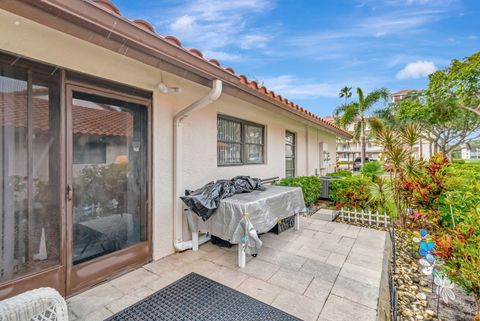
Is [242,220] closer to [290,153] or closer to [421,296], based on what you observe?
[421,296]

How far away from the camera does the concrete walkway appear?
263 cm

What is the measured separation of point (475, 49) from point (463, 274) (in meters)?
15.4

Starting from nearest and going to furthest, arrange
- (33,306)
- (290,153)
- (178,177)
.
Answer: (33,306) < (178,177) < (290,153)

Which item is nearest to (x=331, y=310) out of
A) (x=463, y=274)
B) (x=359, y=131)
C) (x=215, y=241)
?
(x=463, y=274)

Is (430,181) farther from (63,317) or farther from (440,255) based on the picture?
(63,317)

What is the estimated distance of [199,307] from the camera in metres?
2.63

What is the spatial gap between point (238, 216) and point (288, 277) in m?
1.15

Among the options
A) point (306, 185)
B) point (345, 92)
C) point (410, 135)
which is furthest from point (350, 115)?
point (410, 135)

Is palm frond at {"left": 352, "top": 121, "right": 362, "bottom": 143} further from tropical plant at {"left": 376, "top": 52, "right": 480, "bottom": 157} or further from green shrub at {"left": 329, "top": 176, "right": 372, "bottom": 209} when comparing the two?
green shrub at {"left": 329, "top": 176, "right": 372, "bottom": 209}

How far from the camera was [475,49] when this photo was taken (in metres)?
11.8

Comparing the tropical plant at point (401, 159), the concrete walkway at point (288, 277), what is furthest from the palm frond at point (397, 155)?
the concrete walkway at point (288, 277)

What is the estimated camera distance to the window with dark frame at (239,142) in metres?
5.40

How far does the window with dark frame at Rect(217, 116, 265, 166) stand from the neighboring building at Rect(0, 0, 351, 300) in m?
0.79

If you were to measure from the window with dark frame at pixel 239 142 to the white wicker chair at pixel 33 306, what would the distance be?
3.73 m
